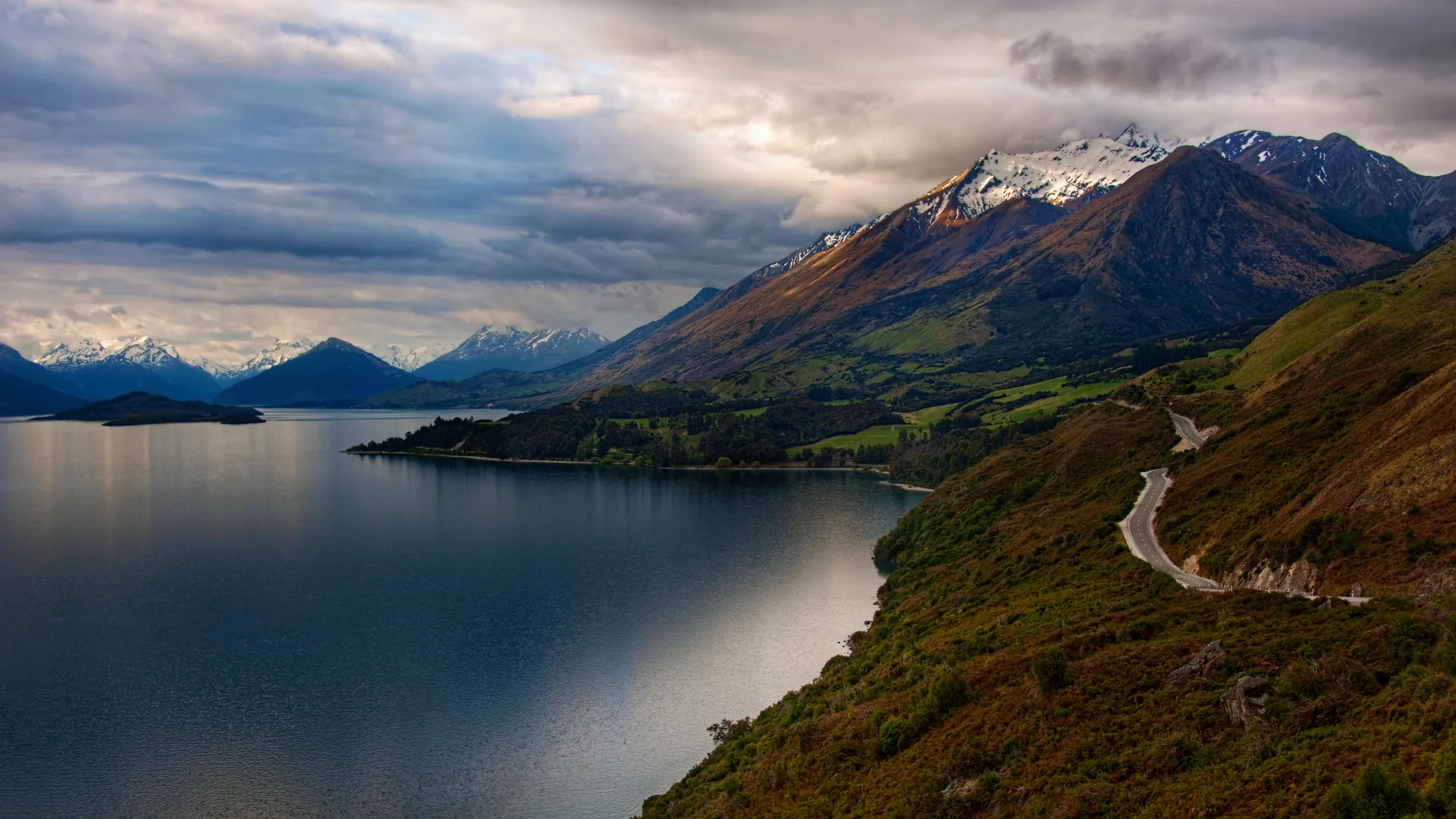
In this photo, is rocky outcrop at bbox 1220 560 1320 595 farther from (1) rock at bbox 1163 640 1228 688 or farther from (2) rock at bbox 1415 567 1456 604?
(1) rock at bbox 1163 640 1228 688

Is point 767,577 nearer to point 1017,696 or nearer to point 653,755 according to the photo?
point 653,755

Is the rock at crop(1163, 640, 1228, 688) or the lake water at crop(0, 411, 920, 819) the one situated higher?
the rock at crop(1163, 640, 1228, 688)

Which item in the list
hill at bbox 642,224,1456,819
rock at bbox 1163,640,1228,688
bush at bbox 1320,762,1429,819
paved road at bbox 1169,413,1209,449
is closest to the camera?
bush at bbox 1320,762,1429,819

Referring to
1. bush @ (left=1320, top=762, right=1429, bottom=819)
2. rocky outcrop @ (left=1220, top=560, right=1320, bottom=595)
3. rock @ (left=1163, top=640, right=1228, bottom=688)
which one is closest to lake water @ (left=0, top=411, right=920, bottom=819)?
rock @ (left=1163, top=640, right=1228, bottom=688)

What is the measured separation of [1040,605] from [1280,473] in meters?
22.2

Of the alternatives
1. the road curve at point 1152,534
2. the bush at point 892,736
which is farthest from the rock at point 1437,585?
the bush at point 892,736

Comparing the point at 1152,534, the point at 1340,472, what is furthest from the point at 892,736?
the point at 1152,534

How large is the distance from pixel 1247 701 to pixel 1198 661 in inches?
203

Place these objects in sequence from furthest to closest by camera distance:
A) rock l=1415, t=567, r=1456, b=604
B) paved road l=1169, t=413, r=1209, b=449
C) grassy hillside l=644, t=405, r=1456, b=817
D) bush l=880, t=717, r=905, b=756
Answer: paved road l=1169, t=413, r=1209, b=449, bush l=880, t=717, r=905, b=756, rock l=1415, t=567, r=1456, b=604, grassy hillside l=644, t=405, r=1456, b=817

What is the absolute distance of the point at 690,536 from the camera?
16225 centimetres

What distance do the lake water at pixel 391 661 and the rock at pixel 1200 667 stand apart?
41.1 metres

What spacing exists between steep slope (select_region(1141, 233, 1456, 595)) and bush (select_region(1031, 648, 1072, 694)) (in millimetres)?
15534

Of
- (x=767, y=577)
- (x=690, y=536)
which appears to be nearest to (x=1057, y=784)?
(x=767, y=577)

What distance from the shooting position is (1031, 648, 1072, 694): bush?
137ft
